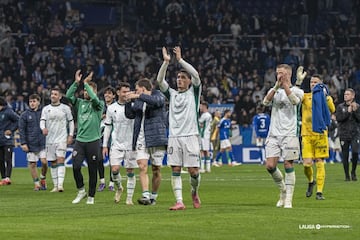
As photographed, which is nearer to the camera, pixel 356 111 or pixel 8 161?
pixel 356 111

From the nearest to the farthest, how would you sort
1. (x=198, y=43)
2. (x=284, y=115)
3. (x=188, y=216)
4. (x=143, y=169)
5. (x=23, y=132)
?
(x=188, y=216) < (x=284, y=115) < (x=143, y=169) < (x=23, y=132) < (x=198, y=43)

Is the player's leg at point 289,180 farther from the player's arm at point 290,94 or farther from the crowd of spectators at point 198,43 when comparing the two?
the crowd of spectators at point 198,43

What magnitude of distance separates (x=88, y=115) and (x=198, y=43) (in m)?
32.9

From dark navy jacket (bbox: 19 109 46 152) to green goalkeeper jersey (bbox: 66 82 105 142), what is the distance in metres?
6.61

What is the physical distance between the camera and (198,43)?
53688mm

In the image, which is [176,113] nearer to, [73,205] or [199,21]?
[73,205]

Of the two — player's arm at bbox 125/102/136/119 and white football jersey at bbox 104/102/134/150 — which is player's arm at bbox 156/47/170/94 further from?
white football jersey at bbox 104/102/134/150

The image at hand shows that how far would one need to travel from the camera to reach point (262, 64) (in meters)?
54.1

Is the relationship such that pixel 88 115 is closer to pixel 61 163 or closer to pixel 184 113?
pixel 184 113

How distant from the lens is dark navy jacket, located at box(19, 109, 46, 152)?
27.9 metres

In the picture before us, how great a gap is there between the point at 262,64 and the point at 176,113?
1397 inches

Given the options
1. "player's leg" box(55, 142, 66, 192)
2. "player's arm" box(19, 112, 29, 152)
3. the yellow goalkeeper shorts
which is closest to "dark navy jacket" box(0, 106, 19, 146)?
"player's arm" box(19, 112, 29, 152)

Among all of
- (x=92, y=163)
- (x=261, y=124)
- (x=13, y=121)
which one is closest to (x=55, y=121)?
(x=13, y=121)

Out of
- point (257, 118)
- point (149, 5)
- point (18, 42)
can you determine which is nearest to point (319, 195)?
point (257, 118)
